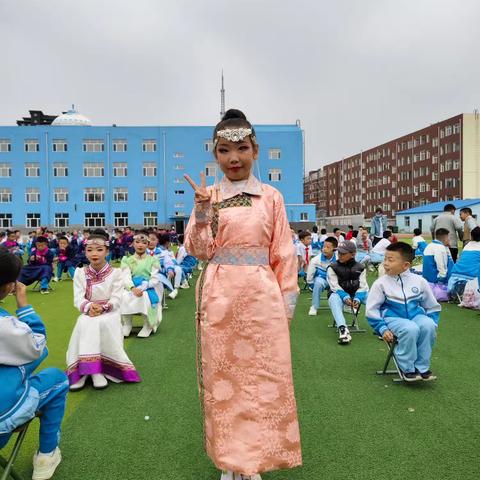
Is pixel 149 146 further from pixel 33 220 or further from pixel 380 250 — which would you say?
pixel 380 250

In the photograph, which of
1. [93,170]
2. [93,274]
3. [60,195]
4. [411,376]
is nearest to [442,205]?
[93,170]

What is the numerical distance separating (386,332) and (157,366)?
251 centimetres

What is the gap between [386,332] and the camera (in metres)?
4.15

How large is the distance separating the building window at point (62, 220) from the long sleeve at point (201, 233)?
41502 mm

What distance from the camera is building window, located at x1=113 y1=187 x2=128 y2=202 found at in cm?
4150

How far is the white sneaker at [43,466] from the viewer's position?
2.77 m

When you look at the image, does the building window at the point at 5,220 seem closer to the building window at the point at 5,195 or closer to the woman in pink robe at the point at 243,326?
the building window at the point at 5,195

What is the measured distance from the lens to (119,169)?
41.3 m

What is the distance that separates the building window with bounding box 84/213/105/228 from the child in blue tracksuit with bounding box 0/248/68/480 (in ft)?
133

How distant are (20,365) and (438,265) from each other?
8.29 m

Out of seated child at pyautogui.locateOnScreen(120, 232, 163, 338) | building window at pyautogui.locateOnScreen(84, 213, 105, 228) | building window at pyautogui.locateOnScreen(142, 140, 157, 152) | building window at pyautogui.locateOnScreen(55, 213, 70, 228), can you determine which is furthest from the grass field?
building window at pyautogui.locateOnScreen(55, 213, 70, 228)

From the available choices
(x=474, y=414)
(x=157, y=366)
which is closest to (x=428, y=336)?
(x=474, y=414)

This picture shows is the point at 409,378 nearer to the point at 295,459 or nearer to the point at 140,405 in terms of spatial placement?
the point at 295,459

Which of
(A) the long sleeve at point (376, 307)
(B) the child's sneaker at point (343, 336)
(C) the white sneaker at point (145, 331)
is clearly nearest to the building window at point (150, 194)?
(C) the white sneaker at point (145, 331)
